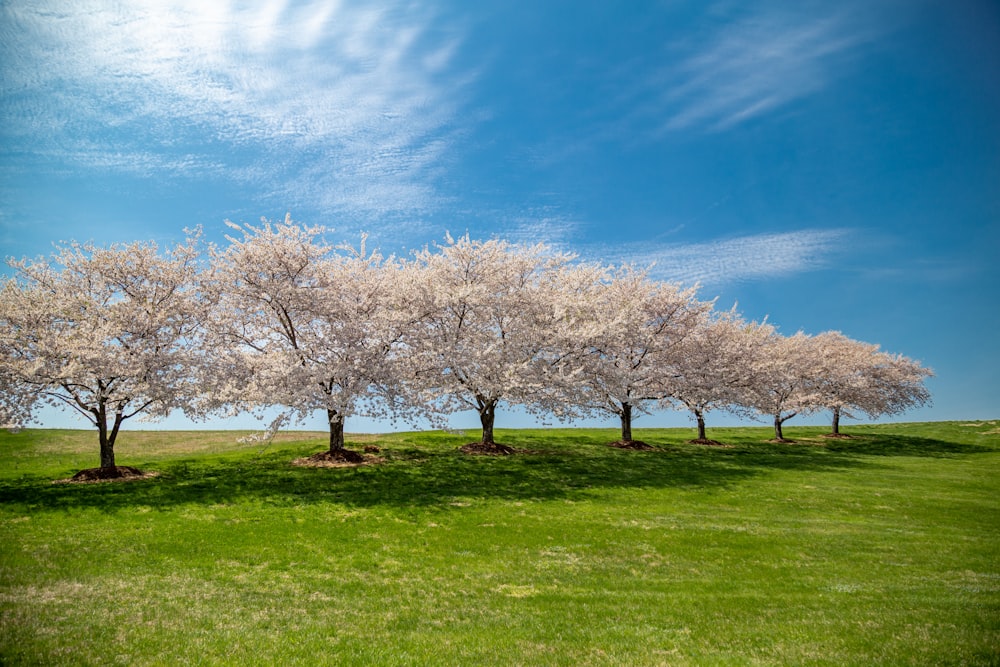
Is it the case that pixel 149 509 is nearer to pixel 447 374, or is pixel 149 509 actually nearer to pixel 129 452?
pixel 447 374

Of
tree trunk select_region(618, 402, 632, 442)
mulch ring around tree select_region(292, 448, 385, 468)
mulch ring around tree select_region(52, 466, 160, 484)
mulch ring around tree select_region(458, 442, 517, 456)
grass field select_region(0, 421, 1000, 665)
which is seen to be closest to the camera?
grass field select_region(0, 421, 1000, 665)

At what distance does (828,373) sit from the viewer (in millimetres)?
63500

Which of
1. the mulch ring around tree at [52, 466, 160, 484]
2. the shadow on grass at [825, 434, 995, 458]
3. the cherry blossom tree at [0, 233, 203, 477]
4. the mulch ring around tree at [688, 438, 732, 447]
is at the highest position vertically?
the cherry blossom tree at [0, 233, 203, 477]

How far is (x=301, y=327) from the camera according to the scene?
36.4m

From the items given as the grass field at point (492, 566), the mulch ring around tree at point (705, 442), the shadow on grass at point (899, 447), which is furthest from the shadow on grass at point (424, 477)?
the shadow on grass at point (899, 447)

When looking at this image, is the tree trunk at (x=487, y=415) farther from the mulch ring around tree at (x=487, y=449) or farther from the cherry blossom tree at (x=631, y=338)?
the cherry blossom tree at (x=631, y=338)

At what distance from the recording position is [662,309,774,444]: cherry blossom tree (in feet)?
158

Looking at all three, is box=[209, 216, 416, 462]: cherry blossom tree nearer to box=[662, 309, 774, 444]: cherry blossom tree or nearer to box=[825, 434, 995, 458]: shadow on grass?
box=[662, 309, 774, 444]: cherry blossom tree

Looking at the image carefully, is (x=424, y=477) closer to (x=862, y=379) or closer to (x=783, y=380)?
(x=783, y=380)

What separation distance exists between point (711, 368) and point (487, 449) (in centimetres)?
2206

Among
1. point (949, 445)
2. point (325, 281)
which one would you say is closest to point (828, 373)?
point (949, 445)

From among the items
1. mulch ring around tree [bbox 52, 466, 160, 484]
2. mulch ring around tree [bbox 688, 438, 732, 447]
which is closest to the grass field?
mulch ring around tree [bbox 52, 466, 160, 484]

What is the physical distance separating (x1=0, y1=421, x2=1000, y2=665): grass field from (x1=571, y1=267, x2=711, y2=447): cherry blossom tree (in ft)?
26.3

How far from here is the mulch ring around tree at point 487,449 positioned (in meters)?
38.7
